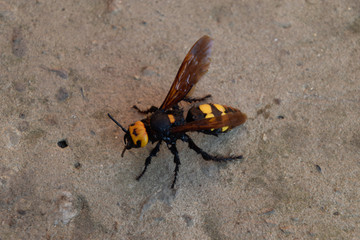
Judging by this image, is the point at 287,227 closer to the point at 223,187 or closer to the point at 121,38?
the point at 223,187

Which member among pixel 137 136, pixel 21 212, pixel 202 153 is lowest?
pixel 21 212

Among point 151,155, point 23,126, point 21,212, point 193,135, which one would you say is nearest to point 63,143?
point 23,126

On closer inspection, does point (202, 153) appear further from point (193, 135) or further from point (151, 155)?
point (151, 155)

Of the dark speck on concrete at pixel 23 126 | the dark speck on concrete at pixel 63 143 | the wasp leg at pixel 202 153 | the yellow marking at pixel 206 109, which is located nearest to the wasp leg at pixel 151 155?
the wasp leg at pixel 202 153

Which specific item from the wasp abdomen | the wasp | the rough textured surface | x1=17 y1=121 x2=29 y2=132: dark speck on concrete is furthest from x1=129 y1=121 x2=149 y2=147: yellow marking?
x1=17 y1=121 x2=29 y2=132: dark speck on concrete

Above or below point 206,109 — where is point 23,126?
below

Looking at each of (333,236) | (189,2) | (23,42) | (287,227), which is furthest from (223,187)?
(23,42)
